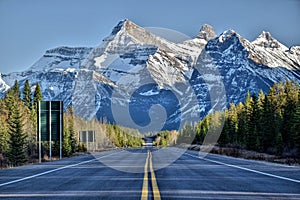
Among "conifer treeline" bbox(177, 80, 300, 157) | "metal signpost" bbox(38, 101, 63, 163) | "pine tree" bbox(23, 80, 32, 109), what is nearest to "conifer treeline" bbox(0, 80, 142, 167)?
"pine tree" bbox(23, 80, 32, 109)

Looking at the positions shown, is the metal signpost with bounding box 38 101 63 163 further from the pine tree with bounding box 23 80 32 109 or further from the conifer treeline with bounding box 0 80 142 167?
the pine tree with bounding box 23 80 32 109

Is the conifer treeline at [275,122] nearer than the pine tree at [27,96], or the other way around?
the conifer treeline at [275,122]

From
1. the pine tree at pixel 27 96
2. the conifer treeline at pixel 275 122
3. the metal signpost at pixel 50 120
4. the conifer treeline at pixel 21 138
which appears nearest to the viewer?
the metal signpost at pixel 50 120

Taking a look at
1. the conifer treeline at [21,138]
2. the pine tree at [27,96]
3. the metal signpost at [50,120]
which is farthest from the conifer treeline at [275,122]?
the pine tree at [27,96]

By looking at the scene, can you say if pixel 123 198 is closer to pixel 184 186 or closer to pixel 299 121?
pixel 184 186

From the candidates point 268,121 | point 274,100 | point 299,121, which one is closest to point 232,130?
point 274,100

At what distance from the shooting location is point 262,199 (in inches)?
372

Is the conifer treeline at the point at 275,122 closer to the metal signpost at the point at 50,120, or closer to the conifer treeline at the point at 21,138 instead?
the conifer treeline at the point at 21,138

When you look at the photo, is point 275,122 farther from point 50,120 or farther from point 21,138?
point 50,120

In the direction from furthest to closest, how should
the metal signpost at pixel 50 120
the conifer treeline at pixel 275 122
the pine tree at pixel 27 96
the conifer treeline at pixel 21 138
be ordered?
the pine tree at pixel 27 96 < the conifer treeline at pixel 275 122 < the conifer treeline at pixel 21 138 < the metal signpost at pixel 50 120

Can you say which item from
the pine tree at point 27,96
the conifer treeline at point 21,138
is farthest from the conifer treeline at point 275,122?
the pine tree at point 27,96

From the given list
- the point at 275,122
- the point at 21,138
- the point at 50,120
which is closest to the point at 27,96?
the point at 21,138

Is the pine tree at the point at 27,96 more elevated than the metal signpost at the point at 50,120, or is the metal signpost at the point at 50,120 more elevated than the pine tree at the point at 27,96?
the pine tree at the point at 27,96

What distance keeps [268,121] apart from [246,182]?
182ft
